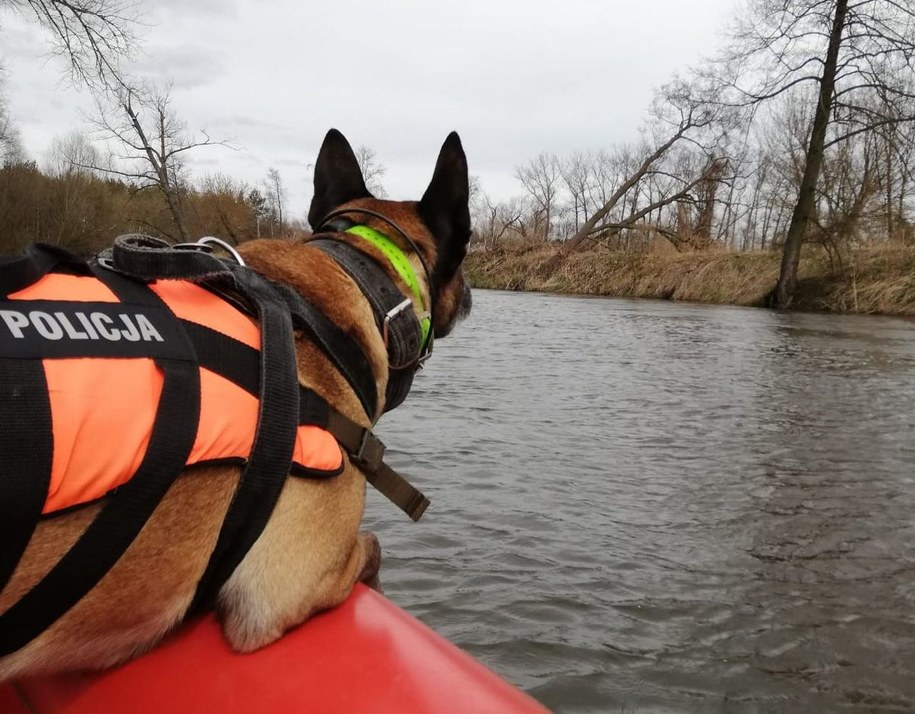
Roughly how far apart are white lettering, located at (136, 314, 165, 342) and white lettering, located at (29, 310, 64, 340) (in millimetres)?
162

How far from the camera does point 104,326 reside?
4.54 ft

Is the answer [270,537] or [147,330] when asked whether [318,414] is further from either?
[147,330]

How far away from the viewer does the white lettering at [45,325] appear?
4.20 ft

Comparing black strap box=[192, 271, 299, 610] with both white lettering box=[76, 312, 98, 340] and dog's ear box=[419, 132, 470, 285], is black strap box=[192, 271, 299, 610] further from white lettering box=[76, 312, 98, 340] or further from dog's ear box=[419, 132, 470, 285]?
dog's ear box=[419, 132, 470, 285]

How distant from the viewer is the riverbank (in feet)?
70.7

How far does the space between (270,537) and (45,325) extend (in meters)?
0.71

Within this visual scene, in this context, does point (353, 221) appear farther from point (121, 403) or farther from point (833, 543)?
point (833, 543)

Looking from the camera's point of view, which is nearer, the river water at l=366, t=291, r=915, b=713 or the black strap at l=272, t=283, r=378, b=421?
the black strap at l=272, t=283, r=378, b=421

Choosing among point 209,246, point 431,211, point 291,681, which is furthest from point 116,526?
point 431,211

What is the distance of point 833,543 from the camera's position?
3938 mm

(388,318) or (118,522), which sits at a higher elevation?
(388,318)

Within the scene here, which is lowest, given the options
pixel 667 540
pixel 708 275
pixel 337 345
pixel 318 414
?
pixel 667 540

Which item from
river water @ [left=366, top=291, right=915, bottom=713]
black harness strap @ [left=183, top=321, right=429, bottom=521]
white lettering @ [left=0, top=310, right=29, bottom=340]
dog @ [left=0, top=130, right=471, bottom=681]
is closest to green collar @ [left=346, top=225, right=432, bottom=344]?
dog @ [left=0, top=130, right=471, bottom=681]

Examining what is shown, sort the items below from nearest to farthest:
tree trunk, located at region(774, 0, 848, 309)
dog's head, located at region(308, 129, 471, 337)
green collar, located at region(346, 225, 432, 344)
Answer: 1. green collar, located at region(346, 225, 432, 344)
2. dog's head, located at region(308, 129, 471, 337)
3. tree trunk, located at region(774, 0, 848, 309)
